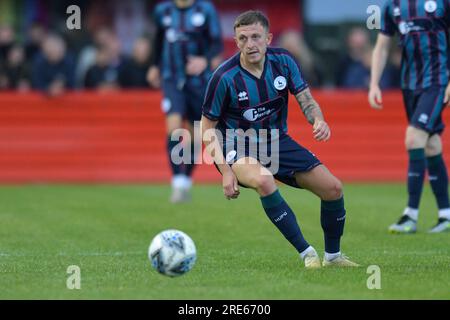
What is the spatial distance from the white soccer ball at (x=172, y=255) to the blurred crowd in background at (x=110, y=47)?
9949mm

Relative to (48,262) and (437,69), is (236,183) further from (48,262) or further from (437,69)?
(437,69)

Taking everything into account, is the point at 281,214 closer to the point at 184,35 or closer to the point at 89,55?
the point at 184,35

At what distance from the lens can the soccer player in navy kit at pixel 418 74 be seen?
411 inches

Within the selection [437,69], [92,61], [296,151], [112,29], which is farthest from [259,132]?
[112,29]

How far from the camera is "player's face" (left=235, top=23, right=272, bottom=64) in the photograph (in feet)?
25.9

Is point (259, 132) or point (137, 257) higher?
point (259, 132)

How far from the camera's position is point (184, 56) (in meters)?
13.6

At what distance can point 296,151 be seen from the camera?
8.02 meters

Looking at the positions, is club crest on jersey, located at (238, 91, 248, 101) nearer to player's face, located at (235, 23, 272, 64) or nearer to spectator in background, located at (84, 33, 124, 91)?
player's face, located at (235, 23, 272, 64)

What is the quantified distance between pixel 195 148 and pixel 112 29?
29.9 ft

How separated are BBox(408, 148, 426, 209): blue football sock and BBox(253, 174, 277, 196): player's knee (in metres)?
3.13

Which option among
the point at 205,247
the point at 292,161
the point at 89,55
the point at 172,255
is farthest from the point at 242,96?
the point at 89,55

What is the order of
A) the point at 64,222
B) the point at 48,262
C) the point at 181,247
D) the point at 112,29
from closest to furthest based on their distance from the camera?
the point at 181,247 < the point at 48,262 < the point at 64,222 < the point at 112,29

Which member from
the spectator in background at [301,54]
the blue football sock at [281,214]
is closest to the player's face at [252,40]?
the blue football sock at [281,214]
